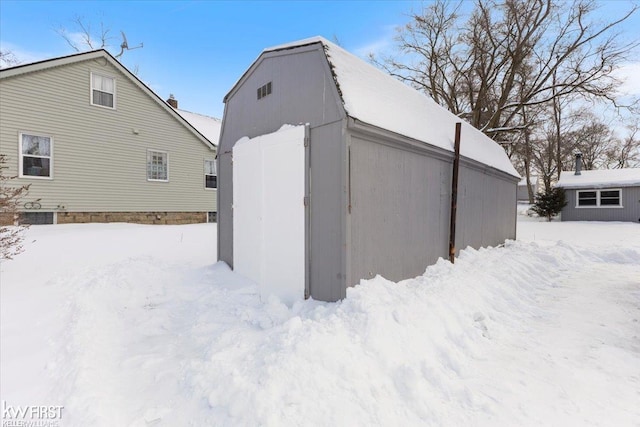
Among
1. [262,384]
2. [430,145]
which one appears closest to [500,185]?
[430,145]

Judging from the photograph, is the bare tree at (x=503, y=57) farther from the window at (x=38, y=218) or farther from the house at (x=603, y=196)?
the window at (x=38, y=218)

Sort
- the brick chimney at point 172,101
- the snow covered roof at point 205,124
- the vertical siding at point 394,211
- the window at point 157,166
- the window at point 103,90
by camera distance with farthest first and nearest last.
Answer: the brick chimney at point 172,101
the snow covered roof at point 205,124
the window at point 157,166
the window at point 103,90
the vertical siding at point 394,211

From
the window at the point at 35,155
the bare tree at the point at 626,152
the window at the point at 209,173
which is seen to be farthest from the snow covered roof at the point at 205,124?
the bare tree at the point at 626,152

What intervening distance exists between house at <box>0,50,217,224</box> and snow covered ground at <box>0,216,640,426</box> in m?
7.37

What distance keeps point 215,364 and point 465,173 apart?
5.95 metres

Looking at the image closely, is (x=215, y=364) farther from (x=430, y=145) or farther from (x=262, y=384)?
(x=430, y=145)

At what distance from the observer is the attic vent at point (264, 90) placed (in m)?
4.91

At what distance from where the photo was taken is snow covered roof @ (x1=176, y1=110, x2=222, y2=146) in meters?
16.1

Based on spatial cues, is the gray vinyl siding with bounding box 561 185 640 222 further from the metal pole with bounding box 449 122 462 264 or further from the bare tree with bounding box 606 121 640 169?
the bare tree with bounding box 606 121 640 169

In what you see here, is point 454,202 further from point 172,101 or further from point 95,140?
point 172,101

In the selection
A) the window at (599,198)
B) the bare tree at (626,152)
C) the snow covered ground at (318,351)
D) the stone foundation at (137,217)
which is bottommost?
the snow covered ground at (318,351)

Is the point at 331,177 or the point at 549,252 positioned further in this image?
the point at 549,252

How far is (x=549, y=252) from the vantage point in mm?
7957

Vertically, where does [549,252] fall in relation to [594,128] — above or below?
below
